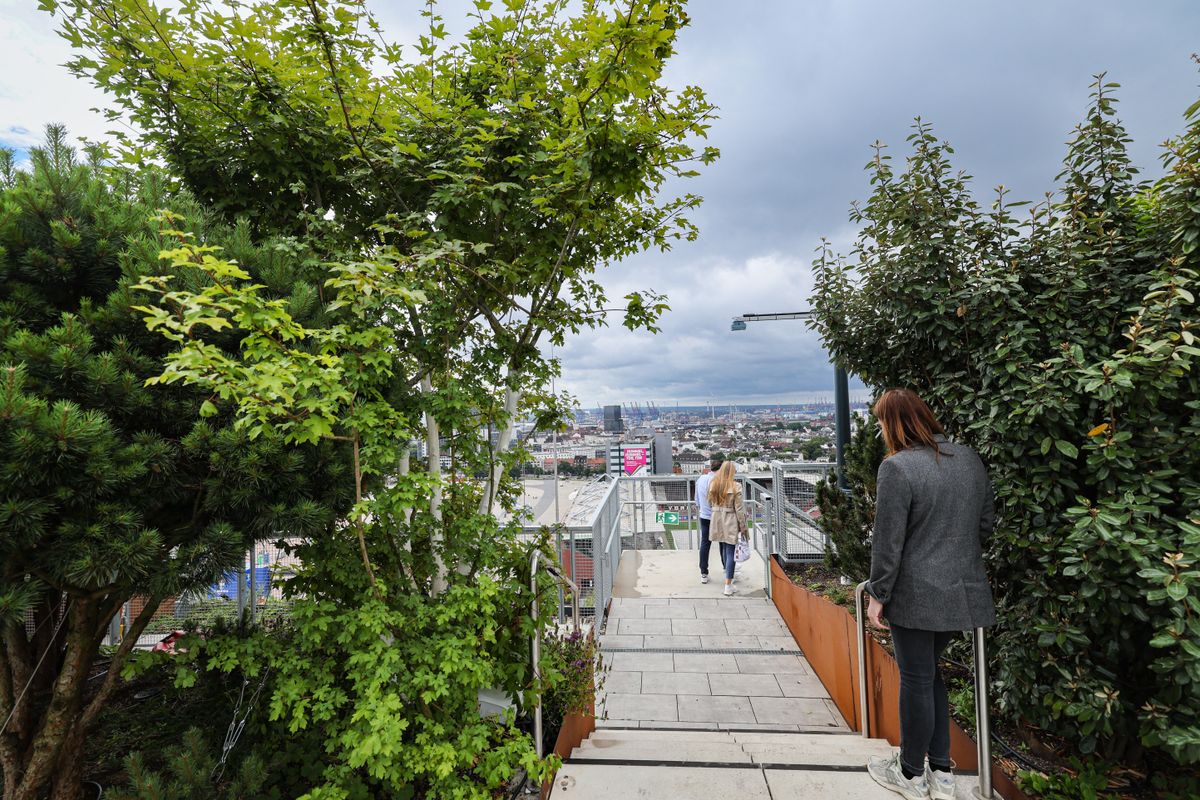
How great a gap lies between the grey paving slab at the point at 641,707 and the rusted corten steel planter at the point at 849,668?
1203 millimetres

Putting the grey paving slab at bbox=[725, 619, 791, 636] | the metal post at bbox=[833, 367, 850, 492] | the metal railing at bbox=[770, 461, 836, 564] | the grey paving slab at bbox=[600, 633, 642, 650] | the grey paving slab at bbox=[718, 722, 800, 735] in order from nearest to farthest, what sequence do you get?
the grey paving slab at bbox=[718, 722, 800, 735]
the grey paving slab at bbox=[600, 633, 642, 650]
the grey paving slab at bbox=[725, 619, 791, 636]
the metal railing at bbox=[770, 461, 836, 564]
the metal post at bbox=[833, 367, 850, 492]

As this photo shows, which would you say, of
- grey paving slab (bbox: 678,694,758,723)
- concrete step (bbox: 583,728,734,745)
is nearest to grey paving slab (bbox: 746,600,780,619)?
grey paving slab (bbox: 678,694,758,723)

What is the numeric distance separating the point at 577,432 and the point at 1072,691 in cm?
262

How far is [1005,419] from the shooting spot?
2.13 metres

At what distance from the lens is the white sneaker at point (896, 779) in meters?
2.15

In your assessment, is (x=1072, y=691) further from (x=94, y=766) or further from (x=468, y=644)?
(x=94, y=766)

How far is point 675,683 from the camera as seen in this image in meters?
4.16

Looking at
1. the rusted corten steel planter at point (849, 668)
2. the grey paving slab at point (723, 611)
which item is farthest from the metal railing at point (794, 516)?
the grey paving slab at point (723, 611)

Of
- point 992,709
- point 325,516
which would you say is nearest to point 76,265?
point 325,516

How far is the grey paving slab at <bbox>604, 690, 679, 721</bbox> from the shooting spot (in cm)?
369

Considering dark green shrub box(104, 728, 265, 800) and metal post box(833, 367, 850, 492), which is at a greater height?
metal post box(833, 367, 850, 492)

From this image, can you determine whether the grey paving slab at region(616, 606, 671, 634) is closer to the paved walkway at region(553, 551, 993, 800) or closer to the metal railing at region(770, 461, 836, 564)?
the paved walkway at region(553, 551, 993, 800)

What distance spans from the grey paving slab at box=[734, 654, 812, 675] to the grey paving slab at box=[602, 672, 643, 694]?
90 cm

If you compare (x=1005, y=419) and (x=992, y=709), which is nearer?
(x=1005, y=419)
